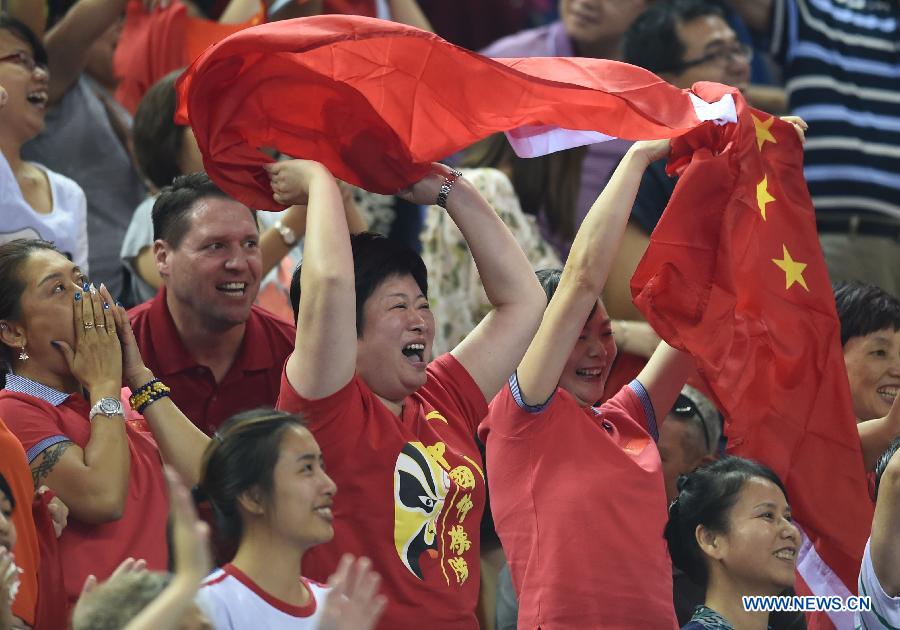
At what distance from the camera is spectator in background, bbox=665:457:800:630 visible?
14.2 feet

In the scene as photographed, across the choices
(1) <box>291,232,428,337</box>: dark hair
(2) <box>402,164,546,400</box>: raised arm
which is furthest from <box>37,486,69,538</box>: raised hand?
(2) <box>402,164,546,400</box>: raised arm

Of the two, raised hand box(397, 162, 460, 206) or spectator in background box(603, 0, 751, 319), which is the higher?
raised hand box(397, 162, 460, 206)

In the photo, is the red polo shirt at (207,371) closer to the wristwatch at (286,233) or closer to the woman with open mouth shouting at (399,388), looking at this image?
the woman with open mouth shouting at (399,388)

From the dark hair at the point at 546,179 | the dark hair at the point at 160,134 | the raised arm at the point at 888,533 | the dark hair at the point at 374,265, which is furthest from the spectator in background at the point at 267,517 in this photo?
the dark hair at the point at 546,179

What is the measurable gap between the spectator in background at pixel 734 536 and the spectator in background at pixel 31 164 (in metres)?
2.25

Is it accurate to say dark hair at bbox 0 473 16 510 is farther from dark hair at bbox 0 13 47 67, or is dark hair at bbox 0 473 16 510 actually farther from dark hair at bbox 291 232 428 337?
dark hair at bbox 0 13 47 67

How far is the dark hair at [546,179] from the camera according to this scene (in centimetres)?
651

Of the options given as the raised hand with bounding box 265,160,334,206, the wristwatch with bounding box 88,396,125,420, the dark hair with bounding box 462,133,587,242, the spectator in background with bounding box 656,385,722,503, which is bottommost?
the spectator in background with bounding box 656,385,722,503

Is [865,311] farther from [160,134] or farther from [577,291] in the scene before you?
[160,134]

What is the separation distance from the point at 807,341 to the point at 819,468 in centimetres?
38

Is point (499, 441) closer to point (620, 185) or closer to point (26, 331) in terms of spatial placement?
point (620, 185)

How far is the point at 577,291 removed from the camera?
4.22m

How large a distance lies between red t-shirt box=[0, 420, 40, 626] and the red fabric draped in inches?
125

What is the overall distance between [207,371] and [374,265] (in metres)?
0.83
